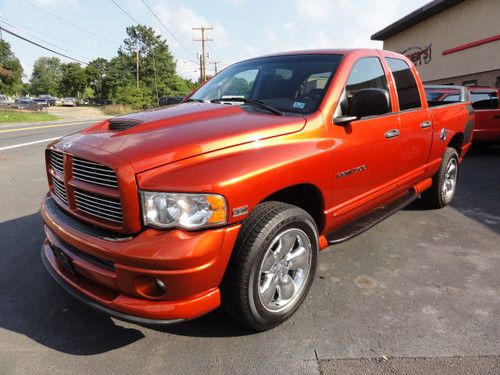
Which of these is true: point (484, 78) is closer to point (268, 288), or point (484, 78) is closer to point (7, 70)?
point (268, 288)

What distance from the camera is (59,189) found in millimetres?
2820

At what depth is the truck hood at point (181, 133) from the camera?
2244 millimetres

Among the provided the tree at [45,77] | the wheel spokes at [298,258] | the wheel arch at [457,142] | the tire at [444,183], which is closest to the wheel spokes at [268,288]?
the wheel spokes at [298,258]

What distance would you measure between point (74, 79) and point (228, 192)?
3918 inches

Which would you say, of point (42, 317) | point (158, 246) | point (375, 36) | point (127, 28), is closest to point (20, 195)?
point (42, 317)

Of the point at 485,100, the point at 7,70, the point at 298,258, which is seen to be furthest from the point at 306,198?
the point at 7,70

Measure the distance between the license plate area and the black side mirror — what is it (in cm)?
205

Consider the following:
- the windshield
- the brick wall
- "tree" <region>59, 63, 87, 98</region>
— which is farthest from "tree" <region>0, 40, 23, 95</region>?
the windshield

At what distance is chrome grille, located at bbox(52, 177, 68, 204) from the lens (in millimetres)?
2679

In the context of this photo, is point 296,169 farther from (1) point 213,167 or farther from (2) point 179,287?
(2) point 179,287

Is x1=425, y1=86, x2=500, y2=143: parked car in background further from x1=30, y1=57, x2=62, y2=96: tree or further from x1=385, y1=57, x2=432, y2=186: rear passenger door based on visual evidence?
x1=30, y1=57, x2=62, y2=96: tree

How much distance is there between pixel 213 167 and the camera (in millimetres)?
2230

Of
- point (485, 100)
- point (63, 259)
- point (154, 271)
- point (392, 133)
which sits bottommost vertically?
Result: point (63, 259)

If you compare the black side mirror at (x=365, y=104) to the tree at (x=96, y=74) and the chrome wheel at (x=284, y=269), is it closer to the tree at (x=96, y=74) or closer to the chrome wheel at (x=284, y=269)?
the chrome wheel at (x=284, y=269)
